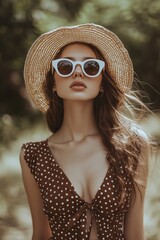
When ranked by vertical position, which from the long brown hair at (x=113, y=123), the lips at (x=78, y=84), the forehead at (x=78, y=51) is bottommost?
the long brown hair at (x=113, y=123)

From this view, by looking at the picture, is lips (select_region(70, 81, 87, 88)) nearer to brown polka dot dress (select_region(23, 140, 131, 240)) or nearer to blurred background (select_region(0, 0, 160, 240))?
brown polka dot dress (select_region(23, 140, 131, 240))

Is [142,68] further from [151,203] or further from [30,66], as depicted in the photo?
[30,66]

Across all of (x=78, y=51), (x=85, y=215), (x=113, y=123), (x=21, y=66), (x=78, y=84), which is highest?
(x=21, y=66)

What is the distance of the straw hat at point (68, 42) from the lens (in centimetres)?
276

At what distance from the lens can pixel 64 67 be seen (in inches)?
105

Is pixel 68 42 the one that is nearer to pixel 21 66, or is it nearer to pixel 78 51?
pixel 78 51

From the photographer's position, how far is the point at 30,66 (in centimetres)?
295

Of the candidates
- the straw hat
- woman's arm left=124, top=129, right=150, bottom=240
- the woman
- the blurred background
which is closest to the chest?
the woman

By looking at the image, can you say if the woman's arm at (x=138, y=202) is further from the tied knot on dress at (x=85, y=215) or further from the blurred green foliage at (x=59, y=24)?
the blurred green foliage at (x=59, y=24)

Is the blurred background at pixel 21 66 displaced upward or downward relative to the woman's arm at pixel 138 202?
upward

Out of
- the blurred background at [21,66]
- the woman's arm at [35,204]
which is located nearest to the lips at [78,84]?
the woman's arm at [35,204]

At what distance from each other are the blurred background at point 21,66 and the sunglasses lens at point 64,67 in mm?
1563

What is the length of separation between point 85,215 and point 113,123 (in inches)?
15.6

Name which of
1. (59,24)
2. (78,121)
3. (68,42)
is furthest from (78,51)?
(59,24)
